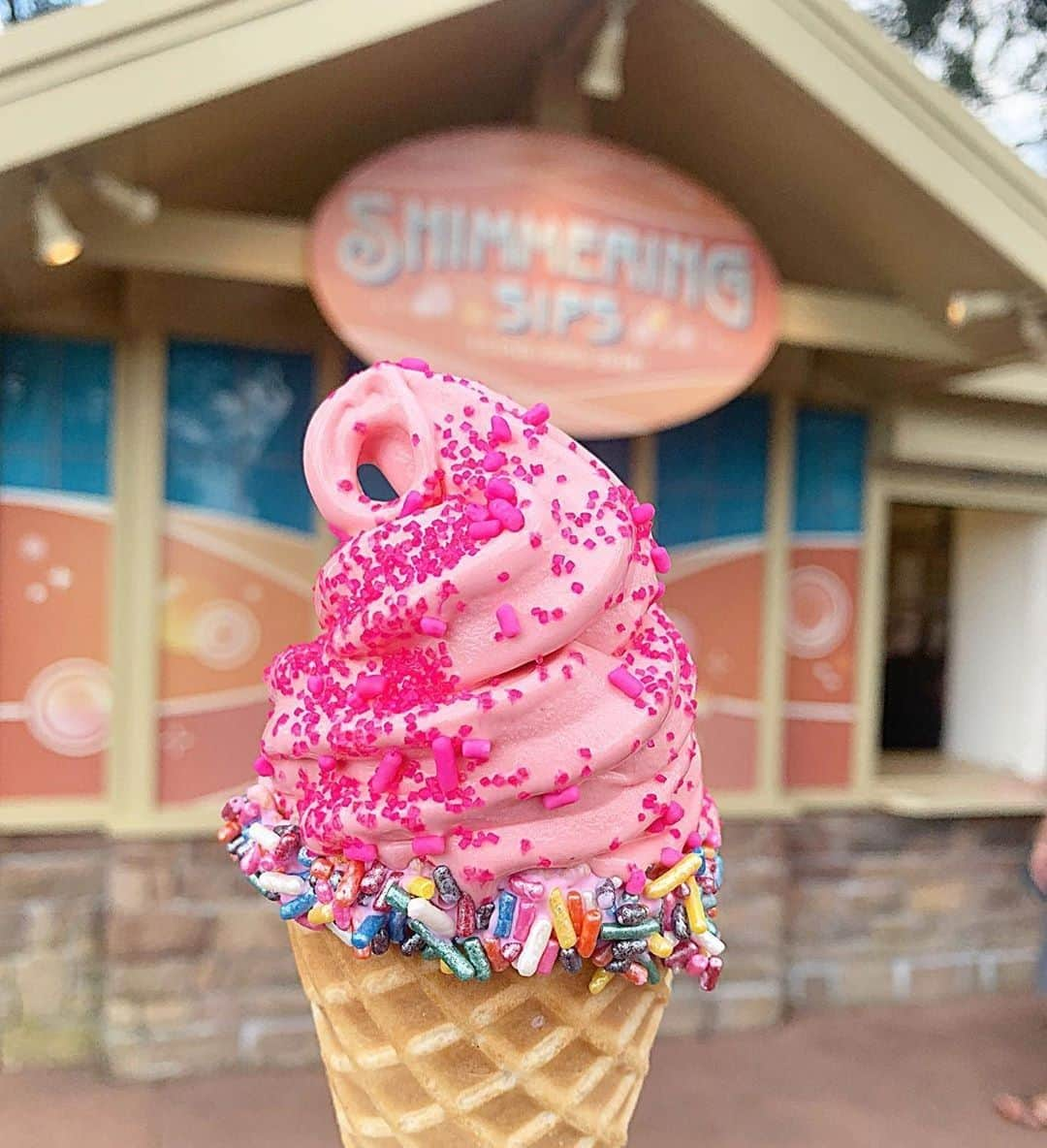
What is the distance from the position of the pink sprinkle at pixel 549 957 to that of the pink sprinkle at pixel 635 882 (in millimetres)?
153

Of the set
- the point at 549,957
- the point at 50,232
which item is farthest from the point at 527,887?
the point at 50,232

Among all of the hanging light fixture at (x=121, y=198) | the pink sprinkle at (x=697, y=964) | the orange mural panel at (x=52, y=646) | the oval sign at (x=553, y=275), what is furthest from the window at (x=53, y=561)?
the pink sprinkle at (x=697, y=964)

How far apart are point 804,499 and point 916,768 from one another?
1.66 m

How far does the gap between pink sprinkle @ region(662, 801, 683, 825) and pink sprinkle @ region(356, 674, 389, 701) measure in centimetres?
50

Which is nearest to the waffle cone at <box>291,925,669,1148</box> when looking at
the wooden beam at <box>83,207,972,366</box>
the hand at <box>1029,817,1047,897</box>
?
the wooden beam at <box>83,207,972,366</box>

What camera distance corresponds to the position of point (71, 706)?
374 cm

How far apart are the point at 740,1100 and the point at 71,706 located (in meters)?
2.78

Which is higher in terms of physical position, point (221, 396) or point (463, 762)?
point (221, 396)

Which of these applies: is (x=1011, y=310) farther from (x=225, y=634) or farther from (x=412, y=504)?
(x=225, y=634)

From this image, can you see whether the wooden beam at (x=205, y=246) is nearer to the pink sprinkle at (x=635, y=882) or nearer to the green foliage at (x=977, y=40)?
the pink sprinkle at (x=635, y=882)

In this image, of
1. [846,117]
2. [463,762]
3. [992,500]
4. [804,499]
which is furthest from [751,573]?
[463,762]

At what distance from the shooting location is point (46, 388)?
3.69 m

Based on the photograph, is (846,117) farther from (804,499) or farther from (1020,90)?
(1020,90)

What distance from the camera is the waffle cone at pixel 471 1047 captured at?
1.70 m
